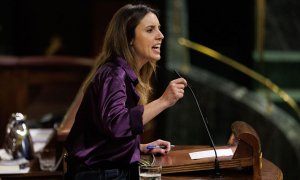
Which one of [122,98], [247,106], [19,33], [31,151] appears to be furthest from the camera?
[19,33]

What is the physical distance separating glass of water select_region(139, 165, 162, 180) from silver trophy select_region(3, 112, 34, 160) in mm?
1076

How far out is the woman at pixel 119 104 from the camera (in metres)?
2.23

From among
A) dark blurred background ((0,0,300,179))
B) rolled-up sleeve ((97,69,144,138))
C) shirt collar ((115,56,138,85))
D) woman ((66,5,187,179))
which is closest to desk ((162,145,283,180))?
woman ((66,5,187,179))

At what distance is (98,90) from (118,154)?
9.5 inches

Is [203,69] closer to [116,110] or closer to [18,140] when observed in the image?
[18,140]

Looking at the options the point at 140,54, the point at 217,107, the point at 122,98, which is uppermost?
the point at 140,54

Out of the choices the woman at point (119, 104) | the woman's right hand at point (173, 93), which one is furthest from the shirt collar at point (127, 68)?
the woman's right hand at point (173, 93)

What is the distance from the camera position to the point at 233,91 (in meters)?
5.71

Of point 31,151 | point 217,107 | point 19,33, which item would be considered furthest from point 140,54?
point 19,33

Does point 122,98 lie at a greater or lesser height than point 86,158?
greater

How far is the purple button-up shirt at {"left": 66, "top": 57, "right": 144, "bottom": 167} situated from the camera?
7.28 feet

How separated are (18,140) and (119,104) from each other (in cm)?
114

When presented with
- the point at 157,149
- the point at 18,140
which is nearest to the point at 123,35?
the point at 157,149

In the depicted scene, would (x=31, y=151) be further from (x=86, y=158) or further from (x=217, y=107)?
(x=217, y=107)
